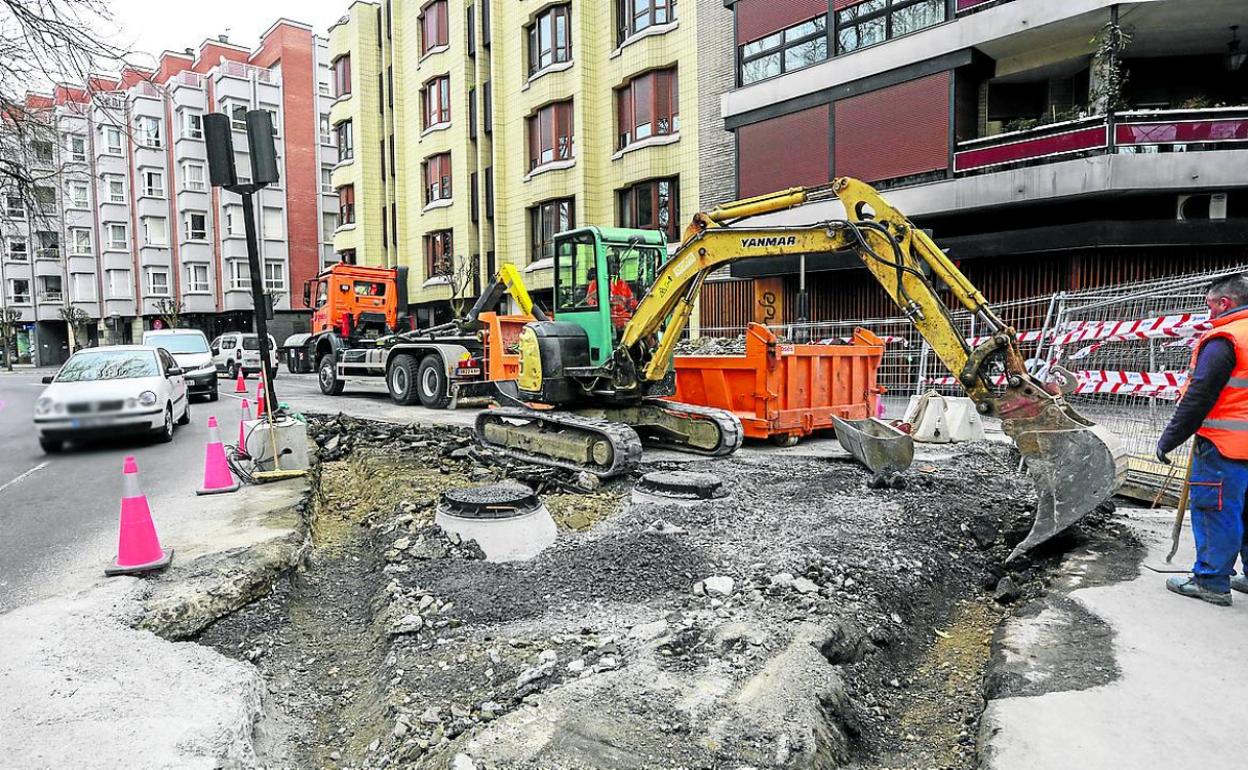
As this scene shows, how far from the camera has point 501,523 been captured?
5.56m

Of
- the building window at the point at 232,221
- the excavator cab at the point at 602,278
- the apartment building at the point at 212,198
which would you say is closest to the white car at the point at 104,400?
the excavator cab at the point at 602,278

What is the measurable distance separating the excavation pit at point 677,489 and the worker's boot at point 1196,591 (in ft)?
11.2

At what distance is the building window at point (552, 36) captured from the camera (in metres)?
24.2

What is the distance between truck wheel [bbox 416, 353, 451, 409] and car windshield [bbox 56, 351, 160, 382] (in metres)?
4.99

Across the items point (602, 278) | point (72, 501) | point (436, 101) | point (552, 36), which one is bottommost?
point (72, 501)

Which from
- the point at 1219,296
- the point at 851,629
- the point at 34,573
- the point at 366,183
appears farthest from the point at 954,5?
the point at 366,183

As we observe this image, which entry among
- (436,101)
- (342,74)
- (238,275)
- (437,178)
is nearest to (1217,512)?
(437,178)

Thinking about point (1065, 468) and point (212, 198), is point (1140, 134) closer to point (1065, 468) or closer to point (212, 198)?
point (1065, 468)

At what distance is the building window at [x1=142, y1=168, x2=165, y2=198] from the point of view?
4800cm

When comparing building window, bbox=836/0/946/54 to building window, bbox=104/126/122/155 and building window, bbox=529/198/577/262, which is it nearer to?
building window, bbox=529/198/577/262

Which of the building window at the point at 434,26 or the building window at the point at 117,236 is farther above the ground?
the building window at the point at 434,26

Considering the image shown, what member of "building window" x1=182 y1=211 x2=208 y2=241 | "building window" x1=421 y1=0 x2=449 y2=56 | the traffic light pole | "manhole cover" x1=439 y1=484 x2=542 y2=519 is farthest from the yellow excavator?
"building window" x1=182 y1=211 x2=208 y2=241

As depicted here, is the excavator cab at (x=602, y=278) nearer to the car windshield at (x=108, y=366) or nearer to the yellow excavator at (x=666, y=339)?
the yellow excavator at (x=666, y=339)

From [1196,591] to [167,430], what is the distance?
12284mm
